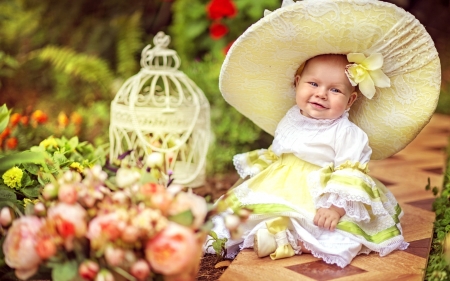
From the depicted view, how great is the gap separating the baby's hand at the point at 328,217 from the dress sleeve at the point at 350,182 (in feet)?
0.10

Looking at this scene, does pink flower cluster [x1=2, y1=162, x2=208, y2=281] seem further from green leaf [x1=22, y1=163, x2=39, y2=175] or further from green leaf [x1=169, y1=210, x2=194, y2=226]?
green leaf [x1=22, y1=163, x2=39, y2=175]

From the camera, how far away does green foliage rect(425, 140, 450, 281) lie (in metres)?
2.49

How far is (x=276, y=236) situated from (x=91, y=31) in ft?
16.4

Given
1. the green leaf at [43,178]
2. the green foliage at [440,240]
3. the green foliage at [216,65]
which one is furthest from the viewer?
the green foliage at [216,65]

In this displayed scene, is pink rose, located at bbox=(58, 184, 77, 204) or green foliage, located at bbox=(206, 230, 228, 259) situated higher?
pink rose, located at bbox=(58, 184, 77, 204)

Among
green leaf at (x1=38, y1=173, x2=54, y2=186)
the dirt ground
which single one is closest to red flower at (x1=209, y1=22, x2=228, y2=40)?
the dirt ground

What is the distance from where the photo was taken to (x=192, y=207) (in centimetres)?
205

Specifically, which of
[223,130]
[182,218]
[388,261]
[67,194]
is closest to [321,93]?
[388,261]

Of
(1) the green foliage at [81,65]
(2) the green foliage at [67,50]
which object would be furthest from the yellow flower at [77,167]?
(1) the green foliage at [81,65]

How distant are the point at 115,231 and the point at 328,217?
118 centimetres

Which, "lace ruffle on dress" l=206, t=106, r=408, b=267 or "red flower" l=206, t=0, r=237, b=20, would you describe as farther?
"red flower" l=206, t=0, r=237, b=20

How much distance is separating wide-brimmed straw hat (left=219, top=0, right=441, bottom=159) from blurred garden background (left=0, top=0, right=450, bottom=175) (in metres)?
1.77

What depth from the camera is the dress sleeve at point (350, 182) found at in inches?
106

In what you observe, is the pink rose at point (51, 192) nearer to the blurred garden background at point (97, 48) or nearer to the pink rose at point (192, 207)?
the pink rose at point (192, 207)
